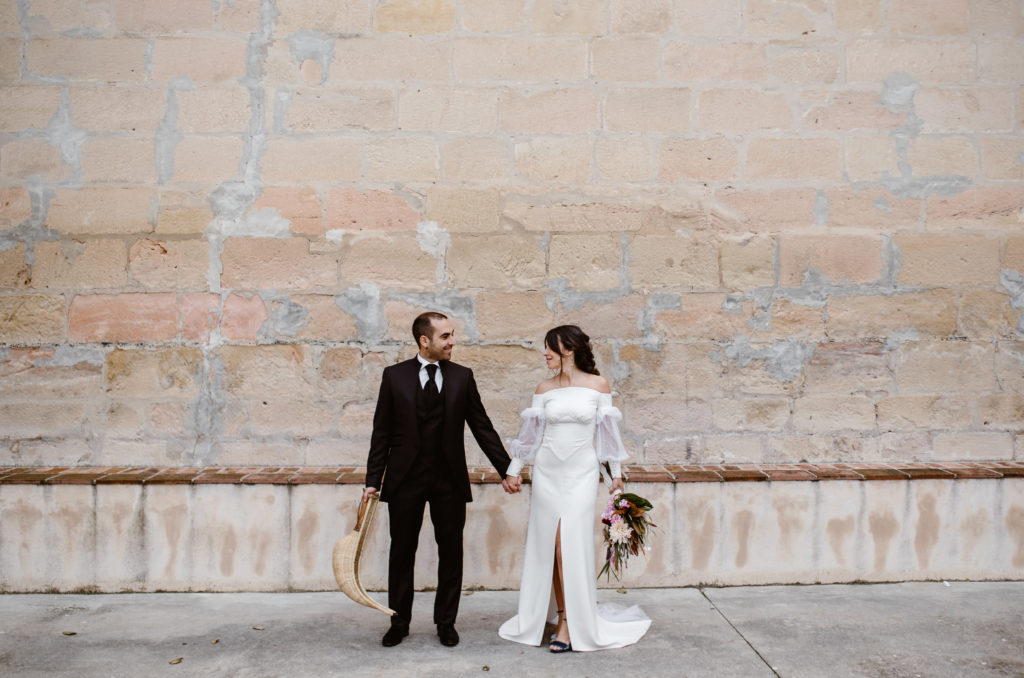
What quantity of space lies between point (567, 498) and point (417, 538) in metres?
0.83

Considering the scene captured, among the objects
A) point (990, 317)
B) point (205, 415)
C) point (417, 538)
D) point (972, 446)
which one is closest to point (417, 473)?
point (417, 538)

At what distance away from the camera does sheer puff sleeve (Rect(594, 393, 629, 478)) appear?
4.12 meters

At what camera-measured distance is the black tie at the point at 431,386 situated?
Answer: 402 centimetres

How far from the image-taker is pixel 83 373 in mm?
5199

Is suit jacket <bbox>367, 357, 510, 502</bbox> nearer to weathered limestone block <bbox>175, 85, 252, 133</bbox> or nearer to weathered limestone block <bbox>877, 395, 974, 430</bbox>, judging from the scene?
Answer: weathered limestone block <bbox>175, 85, 252, 133</bbox>

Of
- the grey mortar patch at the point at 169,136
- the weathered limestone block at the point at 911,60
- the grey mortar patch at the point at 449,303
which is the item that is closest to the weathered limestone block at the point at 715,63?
the weathered limestone block at the point at 911,60

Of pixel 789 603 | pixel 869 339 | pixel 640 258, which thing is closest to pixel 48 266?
pixel 640 258

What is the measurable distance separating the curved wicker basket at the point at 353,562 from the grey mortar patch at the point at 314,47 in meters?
3.15

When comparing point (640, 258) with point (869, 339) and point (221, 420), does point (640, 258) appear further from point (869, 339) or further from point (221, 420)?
point (221, 420)

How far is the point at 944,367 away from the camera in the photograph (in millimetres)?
5316

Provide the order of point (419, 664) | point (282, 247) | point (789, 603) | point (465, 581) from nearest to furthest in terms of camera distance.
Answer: point (419, 664) → point (789, 603) → point (465, 581) → point (282, 247)

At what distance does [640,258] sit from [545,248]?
675 millimetres

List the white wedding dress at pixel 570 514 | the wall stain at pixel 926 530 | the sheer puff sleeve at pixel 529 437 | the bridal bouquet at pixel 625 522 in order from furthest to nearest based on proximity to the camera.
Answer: the wall stain at pixel 926 530 → the sheer puff sleeve at pixel 529 437 → the bridal bouquet at pixel 625 522 → the white wedding dress at pixel 570 514

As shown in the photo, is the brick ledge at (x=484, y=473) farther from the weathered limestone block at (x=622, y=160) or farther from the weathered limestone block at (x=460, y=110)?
the weathered limestone block at (x=460, y=110)
